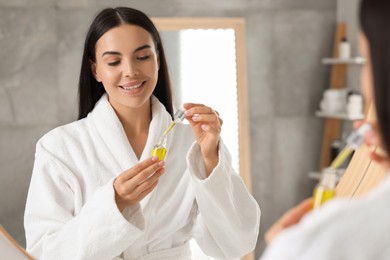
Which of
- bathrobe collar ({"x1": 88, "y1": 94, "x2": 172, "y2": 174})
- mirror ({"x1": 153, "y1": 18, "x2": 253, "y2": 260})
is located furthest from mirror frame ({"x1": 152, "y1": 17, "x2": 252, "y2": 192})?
bathrobe collar ({"x1": 88, "y1": 94, "x2": 172, "y2": 174})

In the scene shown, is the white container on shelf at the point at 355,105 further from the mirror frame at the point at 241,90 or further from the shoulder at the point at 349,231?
the shoulder at the point at 349,231

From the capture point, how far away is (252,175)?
4.19m

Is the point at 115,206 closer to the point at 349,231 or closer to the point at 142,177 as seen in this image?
the point at 142,177

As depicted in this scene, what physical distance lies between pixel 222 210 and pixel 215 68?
7.89 feet

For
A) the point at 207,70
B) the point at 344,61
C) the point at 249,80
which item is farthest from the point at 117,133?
the point at 344,61

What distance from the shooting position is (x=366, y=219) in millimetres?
639

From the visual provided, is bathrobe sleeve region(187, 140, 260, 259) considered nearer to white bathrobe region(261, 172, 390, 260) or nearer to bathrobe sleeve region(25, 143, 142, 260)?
bathrobe sleeve region(25, 143, 142, 260)

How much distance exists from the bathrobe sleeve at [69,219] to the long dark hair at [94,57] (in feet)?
0.63

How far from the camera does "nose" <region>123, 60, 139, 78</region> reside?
61.4 inches

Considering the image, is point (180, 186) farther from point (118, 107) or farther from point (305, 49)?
point (305, 49)

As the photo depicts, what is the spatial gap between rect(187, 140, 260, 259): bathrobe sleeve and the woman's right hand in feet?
0.43

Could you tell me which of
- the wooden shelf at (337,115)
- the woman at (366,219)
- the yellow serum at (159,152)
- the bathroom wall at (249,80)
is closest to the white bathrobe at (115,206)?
the yellow serum at (159,152)

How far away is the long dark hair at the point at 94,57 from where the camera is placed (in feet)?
5.29

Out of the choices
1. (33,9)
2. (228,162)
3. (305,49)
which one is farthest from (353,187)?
(305,49)
